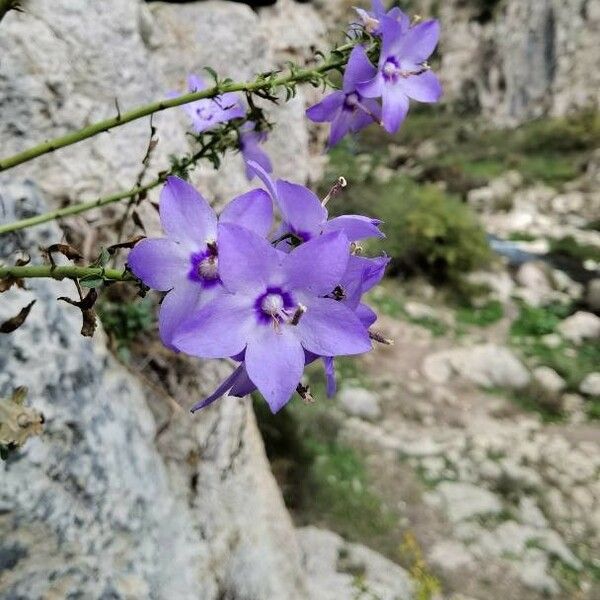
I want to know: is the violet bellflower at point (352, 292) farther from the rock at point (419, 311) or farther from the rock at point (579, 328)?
the rock at point (579, 328)

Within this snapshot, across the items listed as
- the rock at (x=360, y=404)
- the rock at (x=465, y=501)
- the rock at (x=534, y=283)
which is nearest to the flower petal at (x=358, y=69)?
the rock at (x=465, y=501)

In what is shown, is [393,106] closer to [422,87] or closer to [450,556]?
[422,87]

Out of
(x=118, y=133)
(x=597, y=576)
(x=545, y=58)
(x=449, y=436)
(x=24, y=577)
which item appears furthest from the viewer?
(x=545, y=58)

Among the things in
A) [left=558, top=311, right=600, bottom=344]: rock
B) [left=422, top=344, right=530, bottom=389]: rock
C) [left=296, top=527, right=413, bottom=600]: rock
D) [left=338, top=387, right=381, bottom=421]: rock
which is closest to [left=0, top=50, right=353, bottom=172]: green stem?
[left=296, top=527, right=413, bottom=600]: rock

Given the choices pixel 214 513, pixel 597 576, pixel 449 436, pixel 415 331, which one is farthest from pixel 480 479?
pixel 214 513

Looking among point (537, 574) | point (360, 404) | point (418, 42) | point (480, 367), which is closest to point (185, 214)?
point (418, 42)

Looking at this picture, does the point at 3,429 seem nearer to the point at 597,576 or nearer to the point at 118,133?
the point at 118,133
